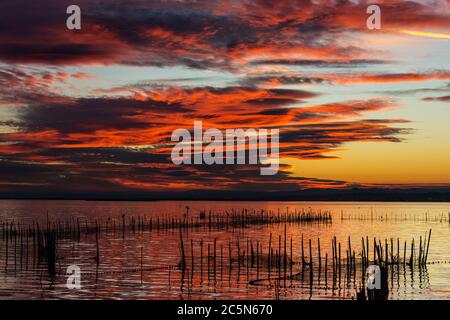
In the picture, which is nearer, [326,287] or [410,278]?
[326,287]

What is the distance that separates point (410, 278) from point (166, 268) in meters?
19.0
